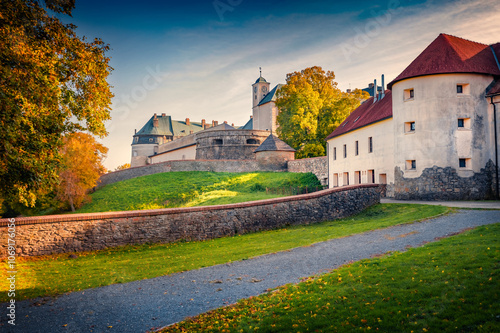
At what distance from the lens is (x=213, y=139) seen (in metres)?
57.9

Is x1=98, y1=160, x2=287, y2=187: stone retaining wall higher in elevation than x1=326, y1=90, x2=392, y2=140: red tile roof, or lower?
lower

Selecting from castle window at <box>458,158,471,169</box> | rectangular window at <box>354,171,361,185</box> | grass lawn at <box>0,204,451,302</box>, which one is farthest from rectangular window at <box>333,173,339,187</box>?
grass lawn at <box>0,204,451,302</box>

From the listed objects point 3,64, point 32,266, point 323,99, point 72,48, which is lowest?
point 32,266

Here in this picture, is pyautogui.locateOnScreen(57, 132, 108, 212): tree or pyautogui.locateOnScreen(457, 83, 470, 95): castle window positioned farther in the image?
pyautogui.locateOnScreen(57, 132, 108, 212): tree

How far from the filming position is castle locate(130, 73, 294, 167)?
56.7 metres

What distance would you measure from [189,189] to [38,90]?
30.0m

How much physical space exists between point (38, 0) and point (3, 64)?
7.98 ft

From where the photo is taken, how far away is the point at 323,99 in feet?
147

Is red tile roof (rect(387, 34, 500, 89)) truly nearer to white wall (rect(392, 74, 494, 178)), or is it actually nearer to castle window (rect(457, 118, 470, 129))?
white wall (rect(392, 74, 494, 178))

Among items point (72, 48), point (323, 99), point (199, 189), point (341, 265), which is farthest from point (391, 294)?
point (323, 99)

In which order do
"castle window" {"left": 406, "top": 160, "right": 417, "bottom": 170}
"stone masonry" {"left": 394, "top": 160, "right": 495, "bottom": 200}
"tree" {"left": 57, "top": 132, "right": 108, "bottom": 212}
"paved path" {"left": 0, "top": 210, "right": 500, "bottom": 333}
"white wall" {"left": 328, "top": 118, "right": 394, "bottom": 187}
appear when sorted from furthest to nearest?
1. "tree" {"left": 57, "top": 132, "right": 108, "bottom": 212}
2. "white wall" {"left": 328, "top": 118, "right": 394, "bottom": 187}
3. "castle window" {"left": 406, "top": 160, "right": 417, "bottom": 170}
4. "stone masonry" {"left": 394, "top": 160, "right": 495, "bottom": 200}
5. "paved path" {"left": 0, "top": 210, "right": 500, "bottom": 333}

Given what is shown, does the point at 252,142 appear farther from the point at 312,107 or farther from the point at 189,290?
the point at 189,290

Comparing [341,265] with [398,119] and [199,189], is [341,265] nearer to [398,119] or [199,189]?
[398,119]

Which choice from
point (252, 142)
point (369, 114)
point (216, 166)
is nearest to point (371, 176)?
point (369, 114)
